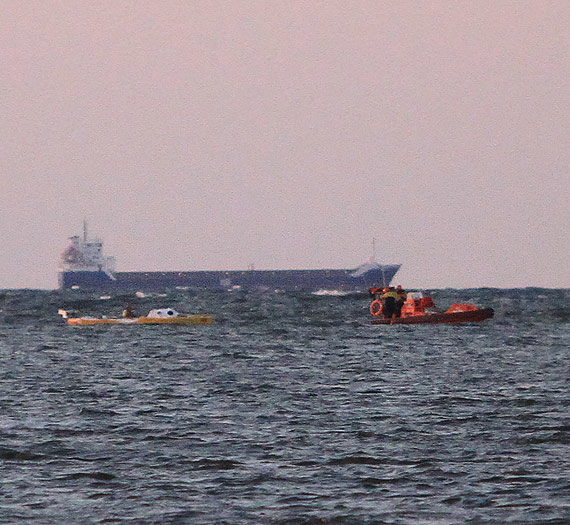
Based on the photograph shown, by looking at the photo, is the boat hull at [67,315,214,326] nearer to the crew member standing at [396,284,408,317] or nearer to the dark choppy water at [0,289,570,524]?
the crew member standing at [396,284,408,317]

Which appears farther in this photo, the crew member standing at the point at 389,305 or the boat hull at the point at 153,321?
the boat hull at the point at 153,321

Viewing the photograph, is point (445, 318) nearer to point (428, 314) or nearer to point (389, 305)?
point (428, 314)

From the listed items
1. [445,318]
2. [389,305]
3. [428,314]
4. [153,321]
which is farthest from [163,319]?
[445,318]

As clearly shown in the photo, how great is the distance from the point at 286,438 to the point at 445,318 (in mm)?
49692

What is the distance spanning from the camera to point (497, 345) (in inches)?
2103

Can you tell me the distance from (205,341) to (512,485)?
1620 inches

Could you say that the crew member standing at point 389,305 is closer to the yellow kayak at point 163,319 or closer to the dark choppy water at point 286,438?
the yellow kayak at point 163,319

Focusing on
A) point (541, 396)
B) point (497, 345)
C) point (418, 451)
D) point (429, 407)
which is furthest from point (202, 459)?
point (497, 345)

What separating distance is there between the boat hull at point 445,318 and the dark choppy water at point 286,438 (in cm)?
2266

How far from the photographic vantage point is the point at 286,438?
22797 millimetres

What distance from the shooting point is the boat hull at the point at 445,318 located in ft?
233

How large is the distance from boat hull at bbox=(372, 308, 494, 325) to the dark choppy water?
74.3 ft

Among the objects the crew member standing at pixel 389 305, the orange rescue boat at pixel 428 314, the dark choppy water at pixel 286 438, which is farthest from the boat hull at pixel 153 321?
the dark choppy water at pixel 286 438

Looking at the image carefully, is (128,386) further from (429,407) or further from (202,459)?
(202,459)
